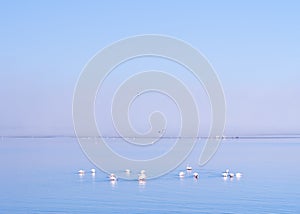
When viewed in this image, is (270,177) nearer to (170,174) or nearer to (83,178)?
(170,174)

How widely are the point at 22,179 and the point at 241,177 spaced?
2521cm

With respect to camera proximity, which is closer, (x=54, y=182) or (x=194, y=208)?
(x=194, y=208)

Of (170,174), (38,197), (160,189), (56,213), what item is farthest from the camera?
(170,174)

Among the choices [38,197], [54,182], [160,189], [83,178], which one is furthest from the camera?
[83,178]

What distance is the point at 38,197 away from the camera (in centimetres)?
4022

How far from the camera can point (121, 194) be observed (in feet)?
140

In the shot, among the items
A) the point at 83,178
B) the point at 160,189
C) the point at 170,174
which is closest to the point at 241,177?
the point at 170,174

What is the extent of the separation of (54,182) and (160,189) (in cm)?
1238

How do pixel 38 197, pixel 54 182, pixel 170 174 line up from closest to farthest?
1. pixel 38 197
2. pixel 54 182
3. pixel 170 174

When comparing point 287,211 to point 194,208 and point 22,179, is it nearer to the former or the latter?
point 194,208

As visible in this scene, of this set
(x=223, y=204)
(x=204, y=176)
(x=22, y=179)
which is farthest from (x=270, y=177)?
(x=22, y=179)

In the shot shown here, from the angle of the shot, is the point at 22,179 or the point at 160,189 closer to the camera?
the point at 160,189

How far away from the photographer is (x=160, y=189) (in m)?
45.4

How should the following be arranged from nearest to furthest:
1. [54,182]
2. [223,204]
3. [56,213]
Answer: [56,213] < [223,204] < [54,182]
